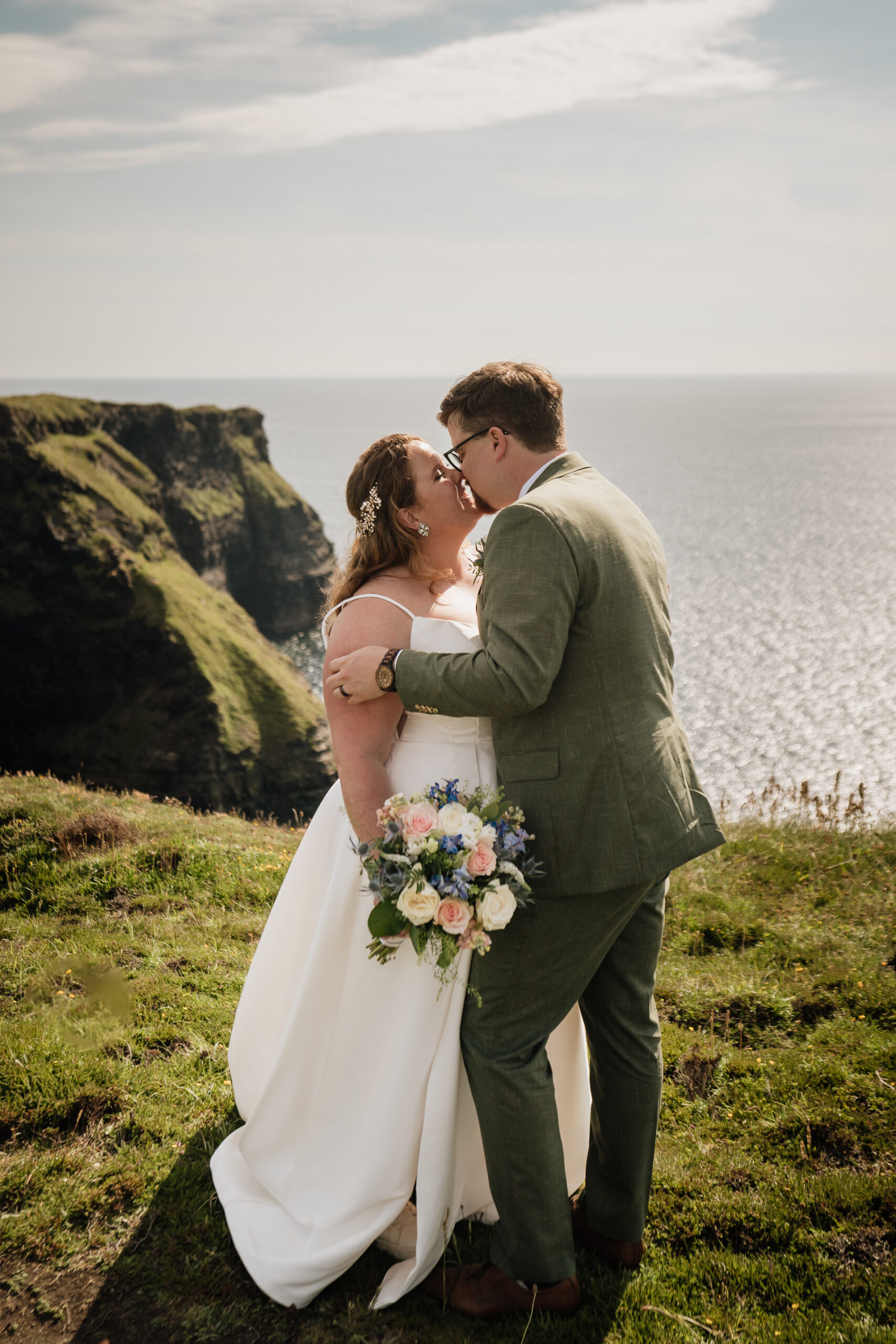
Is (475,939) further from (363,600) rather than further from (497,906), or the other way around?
(363,600)

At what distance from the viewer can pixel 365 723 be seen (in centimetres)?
322

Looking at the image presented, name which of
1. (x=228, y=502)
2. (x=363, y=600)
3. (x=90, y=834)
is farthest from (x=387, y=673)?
(x=228, y=502)

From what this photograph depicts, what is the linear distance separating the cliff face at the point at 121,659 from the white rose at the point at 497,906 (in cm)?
4764

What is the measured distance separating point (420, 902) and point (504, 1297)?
4.62 ft

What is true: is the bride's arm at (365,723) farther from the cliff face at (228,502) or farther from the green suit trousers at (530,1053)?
the cliff face at (228,502)

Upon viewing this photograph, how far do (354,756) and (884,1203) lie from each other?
2570mm

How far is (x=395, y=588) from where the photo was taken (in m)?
3.40

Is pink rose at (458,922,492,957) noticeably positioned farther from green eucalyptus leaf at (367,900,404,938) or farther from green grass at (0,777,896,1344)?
green grass at (0,777,896,1344)

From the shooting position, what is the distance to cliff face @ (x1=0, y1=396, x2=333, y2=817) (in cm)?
5100

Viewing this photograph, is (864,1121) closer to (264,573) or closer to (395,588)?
(395,588)

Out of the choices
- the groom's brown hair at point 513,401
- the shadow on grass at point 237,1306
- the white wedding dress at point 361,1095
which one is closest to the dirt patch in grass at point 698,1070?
the white wedding dress at point 361,1095

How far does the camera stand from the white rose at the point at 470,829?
2.66 m

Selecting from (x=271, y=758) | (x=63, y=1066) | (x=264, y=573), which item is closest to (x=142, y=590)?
(x=271, y=758)

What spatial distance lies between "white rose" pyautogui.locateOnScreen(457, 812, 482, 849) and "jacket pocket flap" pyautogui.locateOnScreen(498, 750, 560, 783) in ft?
0.79
